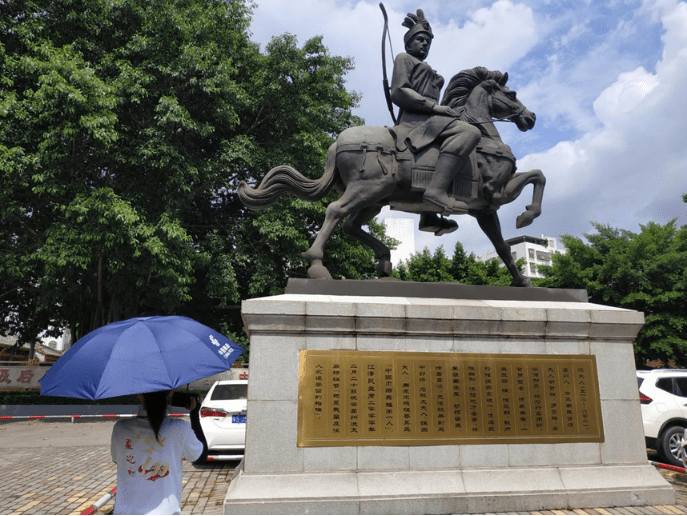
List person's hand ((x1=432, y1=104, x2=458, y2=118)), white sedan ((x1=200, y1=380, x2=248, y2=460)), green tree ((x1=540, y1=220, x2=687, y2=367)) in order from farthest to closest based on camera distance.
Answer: green tree ((x1=540, y1=220, x2=687, y2=367)), white sedan ((x1=200, y1=380, x2=248, y2=460)), person's hand ((x1=432, y1=104, x2=458, y2=118))

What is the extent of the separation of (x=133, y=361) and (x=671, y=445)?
8.76m

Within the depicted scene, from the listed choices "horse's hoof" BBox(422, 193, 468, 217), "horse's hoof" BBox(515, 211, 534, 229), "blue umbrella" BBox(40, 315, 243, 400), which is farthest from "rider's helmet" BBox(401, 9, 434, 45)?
"blue umbrella" BBox(40, 315, 243, 400)

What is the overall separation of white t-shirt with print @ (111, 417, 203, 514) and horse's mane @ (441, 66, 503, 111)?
565 cm

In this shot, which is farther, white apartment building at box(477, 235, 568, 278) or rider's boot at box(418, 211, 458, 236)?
white apartment building at box(477, 235, 568, 278)

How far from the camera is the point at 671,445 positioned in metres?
8.30

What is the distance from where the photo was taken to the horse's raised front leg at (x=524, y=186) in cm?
662

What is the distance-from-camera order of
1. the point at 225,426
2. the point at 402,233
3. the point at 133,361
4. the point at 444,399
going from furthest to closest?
the point at 402,233
the point at 225,426
the point at 444,399
the point at 133,361

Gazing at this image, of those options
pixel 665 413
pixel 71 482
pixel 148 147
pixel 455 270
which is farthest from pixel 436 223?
pixel 455 270

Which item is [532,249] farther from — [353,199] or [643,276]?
[353,199]

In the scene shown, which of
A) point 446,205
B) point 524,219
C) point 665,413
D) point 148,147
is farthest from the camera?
point 148,147

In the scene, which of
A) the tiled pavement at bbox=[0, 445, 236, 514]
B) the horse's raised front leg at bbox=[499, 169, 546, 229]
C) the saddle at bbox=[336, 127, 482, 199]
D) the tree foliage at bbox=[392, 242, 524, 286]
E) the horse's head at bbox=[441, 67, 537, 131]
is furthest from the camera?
the tree foliage at bbox=[392, 242, 524, 286]

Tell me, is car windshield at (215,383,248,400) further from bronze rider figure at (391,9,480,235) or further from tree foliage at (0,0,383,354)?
tree foliage at (0,0,383,354)

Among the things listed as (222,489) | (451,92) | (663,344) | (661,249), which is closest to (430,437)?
(222,489)

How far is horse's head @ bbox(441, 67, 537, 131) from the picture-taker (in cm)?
693
